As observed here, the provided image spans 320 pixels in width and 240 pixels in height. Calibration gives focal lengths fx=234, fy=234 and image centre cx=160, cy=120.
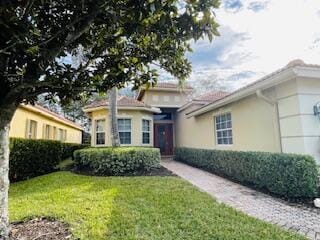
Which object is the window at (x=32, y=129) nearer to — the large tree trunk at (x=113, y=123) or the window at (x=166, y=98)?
the large tree trunk at (x=113, y=123)

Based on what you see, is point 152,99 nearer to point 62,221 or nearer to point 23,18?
point 62,221

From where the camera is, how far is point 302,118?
702 cm

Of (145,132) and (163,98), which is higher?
(163,98)

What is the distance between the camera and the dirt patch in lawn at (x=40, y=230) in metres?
4.26

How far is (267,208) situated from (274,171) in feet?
4.83

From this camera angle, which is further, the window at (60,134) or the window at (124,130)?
the window at (60,134)

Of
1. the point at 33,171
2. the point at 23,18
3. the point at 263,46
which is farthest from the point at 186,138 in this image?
the point at 23,18

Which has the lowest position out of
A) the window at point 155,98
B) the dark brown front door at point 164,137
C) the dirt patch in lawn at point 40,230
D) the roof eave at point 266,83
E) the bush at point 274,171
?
the dirt patch in lawn at point 40,230

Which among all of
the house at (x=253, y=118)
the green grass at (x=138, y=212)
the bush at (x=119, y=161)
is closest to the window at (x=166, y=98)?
the house at (x=253, y=118)

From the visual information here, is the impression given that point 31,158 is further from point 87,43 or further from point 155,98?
point 155,98

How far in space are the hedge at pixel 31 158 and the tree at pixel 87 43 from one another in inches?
277

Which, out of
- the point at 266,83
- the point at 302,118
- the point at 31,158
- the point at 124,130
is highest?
the point at 266,83

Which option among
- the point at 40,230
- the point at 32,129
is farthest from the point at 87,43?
the point at 32,129

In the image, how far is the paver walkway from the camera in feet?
16.1
